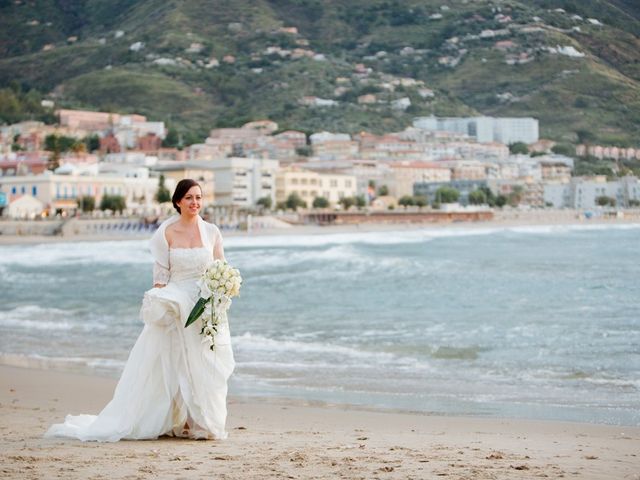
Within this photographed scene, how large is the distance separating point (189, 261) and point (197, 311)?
11.2 inches

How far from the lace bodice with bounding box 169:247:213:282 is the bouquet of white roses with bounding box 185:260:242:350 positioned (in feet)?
0.29

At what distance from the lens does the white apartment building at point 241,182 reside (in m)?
83.2

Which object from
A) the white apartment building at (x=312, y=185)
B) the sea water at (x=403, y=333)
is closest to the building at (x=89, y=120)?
the white apartment building at (x=312, y=185)

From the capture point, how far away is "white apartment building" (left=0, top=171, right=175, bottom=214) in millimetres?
69812

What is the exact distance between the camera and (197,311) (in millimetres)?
6496

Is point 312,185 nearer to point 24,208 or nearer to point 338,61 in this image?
point 24,208

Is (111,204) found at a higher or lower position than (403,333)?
higher

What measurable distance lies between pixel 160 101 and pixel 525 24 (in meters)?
53.5

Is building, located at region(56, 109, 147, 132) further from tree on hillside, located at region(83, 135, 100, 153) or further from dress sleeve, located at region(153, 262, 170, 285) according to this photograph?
dress sleeve, located at region(153, 262, 170, 285)

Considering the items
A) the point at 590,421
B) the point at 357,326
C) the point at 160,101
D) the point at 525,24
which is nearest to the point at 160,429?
the point at 590,421

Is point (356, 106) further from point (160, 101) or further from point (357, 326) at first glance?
point (357, 326)

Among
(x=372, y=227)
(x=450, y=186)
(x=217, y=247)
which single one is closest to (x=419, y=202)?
(x=450, y=186)

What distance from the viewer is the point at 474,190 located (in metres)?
105

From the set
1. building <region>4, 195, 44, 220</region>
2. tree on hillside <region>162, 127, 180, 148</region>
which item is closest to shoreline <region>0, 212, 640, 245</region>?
building <region>4, 195, 44, 220</region>
